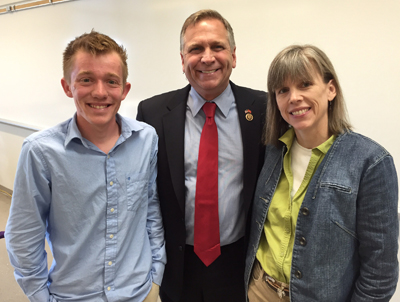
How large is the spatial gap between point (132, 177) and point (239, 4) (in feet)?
4.96

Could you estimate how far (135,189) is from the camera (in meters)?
1.12

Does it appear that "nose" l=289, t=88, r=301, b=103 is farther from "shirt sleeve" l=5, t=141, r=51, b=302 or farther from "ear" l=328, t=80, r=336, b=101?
"shirt sleeve" l=5, t=141, r=51, b=302

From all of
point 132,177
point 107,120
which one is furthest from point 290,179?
point 107,120

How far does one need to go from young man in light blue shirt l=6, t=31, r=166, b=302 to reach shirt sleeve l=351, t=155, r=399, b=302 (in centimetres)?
86

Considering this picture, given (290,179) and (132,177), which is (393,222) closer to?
(290,179)

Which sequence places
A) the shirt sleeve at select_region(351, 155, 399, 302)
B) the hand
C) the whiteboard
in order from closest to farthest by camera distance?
1. the shirt sleeve at select_region(351, 155, 399, 302)
2. the hand
3. the whiteboard

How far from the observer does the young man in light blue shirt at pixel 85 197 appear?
0.96 metres

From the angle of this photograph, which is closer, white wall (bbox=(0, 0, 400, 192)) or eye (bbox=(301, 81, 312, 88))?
eye (bbox=(301, 81, 312, 88))

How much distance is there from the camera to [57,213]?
1002 millimetres

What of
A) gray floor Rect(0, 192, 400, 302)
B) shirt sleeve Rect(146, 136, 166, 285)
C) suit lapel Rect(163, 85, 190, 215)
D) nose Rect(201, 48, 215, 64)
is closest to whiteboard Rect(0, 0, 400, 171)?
nose Rect(201, 48, 215, 64)

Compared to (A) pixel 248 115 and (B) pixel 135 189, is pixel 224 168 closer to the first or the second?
(A) pixel 248 115

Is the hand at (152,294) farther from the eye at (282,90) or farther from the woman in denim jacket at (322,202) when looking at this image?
the eye at (282,90)

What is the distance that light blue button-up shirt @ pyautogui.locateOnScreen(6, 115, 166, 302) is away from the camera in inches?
37.7

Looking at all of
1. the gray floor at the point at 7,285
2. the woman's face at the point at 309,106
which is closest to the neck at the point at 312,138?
the woman's face at the point at 309,106
